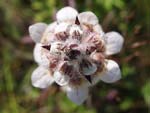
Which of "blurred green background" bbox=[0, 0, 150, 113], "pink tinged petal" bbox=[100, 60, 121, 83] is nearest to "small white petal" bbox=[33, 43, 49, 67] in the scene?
"pink tinged petal" bbox=[100, 60, 121, 83]

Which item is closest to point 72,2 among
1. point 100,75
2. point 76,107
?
point 100,75

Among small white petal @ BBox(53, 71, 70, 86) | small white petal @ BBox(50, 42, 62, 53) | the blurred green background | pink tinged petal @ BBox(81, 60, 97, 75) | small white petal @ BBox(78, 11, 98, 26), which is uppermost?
small white petal @ BBox(78, 11, 98, 26)

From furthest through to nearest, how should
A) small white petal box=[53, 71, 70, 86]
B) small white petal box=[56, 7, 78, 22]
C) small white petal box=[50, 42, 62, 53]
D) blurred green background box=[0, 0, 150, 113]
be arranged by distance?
blurred green background box=[0, 0, 150, 113]
small white petal box=[56, 7, 78, 22]
small white petal box=[53, 71, 70, 86]
small white petal box=[50, 42, 62, 53]

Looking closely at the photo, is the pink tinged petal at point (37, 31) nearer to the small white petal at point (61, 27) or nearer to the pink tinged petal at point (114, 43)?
the small white petal at point (61, 27)

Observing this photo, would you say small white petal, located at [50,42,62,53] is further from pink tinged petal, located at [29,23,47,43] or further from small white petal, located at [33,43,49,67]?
pink tinged petal, located at [29,23,47,43]

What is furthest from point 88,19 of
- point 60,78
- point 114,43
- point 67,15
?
point 60,78

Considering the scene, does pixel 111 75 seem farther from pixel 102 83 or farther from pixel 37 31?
pixel 102 83
